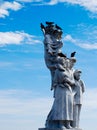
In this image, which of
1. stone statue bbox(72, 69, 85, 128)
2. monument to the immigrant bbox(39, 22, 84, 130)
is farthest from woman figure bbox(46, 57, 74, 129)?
stone statue bbox(72, 69, 85, 128)

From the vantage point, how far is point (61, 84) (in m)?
15.2

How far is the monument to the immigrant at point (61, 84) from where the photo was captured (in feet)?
49.6

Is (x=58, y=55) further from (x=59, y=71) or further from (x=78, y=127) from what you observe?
(x=78, y=127)

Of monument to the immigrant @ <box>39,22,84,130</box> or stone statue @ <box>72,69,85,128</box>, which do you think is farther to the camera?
stone statue @ <box>72,69,85,128</box>

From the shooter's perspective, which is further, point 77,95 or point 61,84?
point 77,95

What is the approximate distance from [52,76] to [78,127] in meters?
2.20

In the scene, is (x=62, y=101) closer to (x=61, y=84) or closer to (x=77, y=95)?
(x=61, y=84)

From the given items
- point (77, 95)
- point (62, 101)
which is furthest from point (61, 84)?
point (77, 95)

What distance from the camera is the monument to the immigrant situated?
49.6 ft

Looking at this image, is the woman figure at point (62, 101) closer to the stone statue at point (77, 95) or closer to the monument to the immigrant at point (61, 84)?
the monument to the immigrant at point (61, 84)

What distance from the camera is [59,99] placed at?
596 inches

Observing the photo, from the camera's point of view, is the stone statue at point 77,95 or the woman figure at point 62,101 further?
the stone statue at point 77,95

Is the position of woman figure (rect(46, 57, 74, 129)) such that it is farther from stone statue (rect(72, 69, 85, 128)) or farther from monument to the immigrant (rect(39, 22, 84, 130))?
stone statue (rect(72, 69, 85, 128))

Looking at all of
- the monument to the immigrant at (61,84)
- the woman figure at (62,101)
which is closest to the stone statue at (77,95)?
the monument to the immigrant at (61,84)
